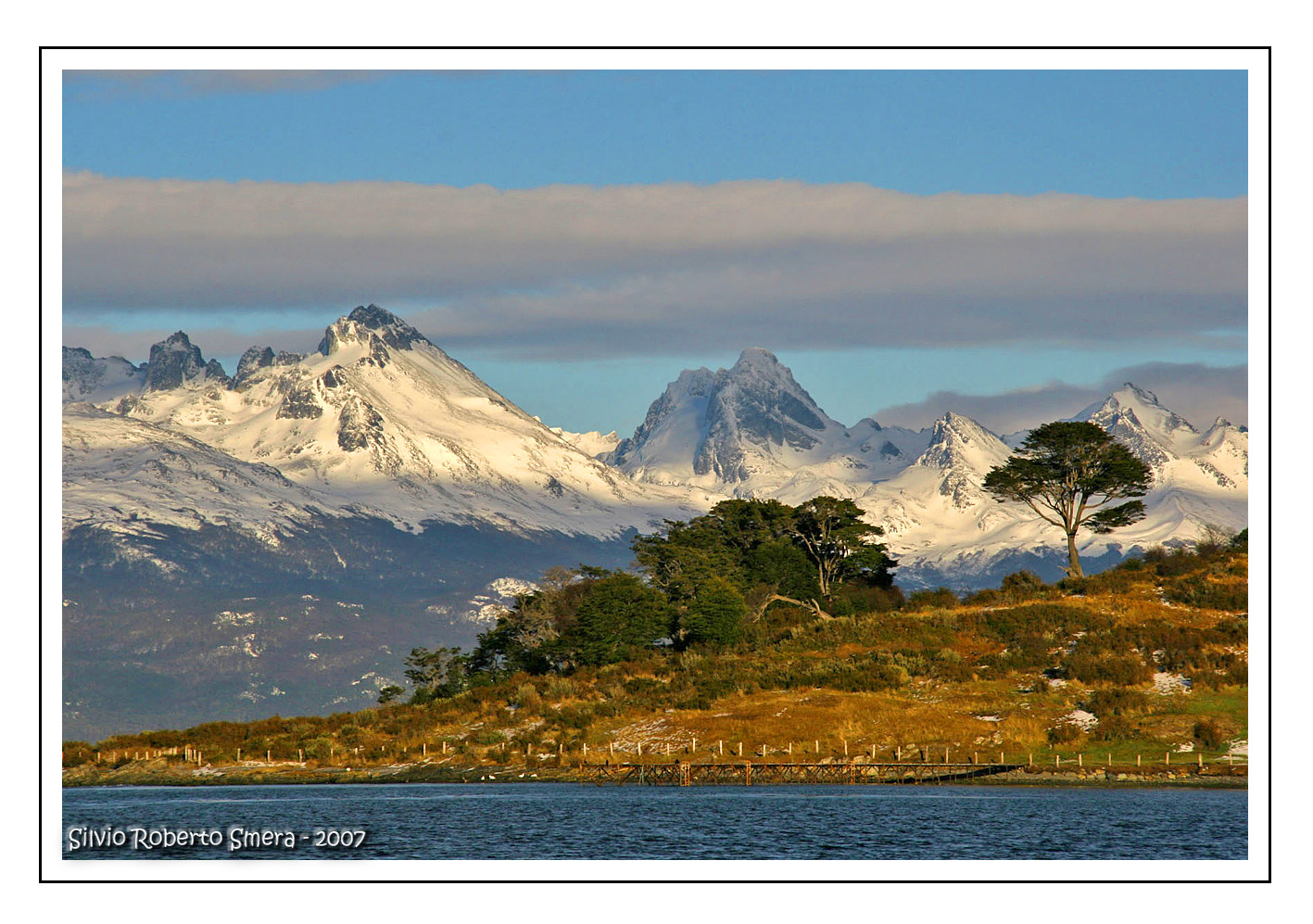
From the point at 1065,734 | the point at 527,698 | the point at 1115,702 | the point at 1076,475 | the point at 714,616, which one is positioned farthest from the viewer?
the point at 1076,475

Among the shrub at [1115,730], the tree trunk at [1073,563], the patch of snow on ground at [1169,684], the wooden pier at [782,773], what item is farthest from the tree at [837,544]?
the wooden pier at [782,773]

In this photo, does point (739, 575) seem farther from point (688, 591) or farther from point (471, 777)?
point (471, 777)

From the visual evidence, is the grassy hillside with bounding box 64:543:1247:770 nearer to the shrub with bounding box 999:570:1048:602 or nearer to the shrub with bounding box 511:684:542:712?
the shrub with bounding box 511:684:542:712

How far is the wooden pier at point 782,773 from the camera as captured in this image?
80188 millimetres

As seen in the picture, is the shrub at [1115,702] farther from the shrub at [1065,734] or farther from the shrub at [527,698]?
the shrub at [527,698]

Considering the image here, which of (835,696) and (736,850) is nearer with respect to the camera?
(736,850)

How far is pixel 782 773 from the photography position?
83.4 metres

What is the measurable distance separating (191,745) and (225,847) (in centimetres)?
5364

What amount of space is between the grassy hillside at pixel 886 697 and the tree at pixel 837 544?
1640cm

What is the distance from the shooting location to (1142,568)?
421 feet

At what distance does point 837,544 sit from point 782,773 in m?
59.3

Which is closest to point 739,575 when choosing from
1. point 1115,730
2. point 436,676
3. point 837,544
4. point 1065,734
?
point 837,544
